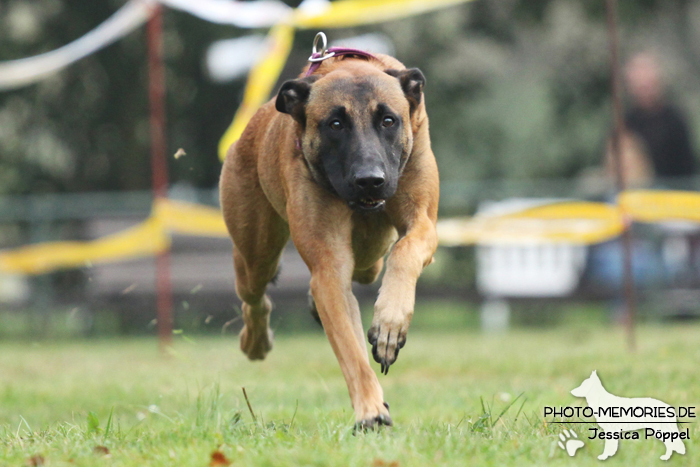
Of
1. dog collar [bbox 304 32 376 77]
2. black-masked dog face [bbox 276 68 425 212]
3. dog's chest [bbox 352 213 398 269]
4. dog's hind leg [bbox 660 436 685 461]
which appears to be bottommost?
dog's hind leg [bbox 660 436 685 461]

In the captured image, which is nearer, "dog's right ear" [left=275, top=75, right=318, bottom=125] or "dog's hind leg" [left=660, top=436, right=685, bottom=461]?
"dog's hind leg" [left=660, top=436, right=685, bottom=461]

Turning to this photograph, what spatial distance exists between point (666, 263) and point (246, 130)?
7.53 m

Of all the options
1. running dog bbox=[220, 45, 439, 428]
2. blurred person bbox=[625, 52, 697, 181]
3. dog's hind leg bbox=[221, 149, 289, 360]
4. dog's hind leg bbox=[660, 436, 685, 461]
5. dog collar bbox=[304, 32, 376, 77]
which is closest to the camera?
dog's hind leg bbox=[660, 436, 685, 461]

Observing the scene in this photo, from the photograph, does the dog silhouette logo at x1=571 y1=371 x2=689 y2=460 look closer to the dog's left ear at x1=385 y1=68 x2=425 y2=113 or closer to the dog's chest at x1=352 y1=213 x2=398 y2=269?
the dog's chest at x1=352 y1=213 x2=398 y2=269

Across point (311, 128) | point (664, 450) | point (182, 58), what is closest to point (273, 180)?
point (311, 128)

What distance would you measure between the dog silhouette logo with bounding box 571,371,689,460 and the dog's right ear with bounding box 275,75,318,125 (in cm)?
160

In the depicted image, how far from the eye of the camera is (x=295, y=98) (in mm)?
3803

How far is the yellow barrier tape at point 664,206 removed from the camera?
306 inches

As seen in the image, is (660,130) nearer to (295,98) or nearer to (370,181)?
(295,98)

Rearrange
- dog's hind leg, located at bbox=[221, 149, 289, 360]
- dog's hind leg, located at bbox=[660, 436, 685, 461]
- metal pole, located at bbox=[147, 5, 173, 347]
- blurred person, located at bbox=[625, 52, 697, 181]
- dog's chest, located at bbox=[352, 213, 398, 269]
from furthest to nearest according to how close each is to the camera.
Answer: blurred person, located at bbox=[625, 52, 697, 181] → metal pole, located at bbox=[147, 5, 173, 347] → dog's hind leg, located at bbox=[221, 149, 289, 360] → dog's chest, located at bbox=[352, 213, 398, 269] → dog's hind leg, located at bbox=[660, 436, 685, 461]

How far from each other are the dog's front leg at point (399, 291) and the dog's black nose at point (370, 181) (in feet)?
0.89

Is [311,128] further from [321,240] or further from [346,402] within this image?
[346,402]

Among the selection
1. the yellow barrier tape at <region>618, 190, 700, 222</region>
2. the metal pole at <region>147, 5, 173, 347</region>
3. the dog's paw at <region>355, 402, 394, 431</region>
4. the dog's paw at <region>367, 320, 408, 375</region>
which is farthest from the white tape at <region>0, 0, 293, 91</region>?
the dog's paw at <region>355, 402, 394, 431</region>

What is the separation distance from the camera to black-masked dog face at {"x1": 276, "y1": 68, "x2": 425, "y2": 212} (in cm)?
351
